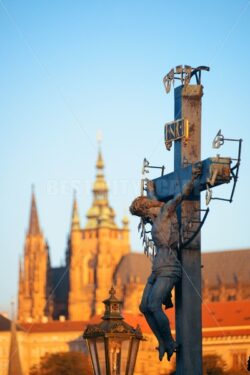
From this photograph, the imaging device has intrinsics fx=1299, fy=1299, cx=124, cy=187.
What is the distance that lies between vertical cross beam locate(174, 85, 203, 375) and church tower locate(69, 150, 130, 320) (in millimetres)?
138362

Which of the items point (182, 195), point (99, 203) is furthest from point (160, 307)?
point (99, 203)

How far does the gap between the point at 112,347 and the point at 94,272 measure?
142302mm

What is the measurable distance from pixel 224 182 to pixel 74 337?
12592cm

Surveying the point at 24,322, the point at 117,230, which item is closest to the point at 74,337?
the point at 24,322

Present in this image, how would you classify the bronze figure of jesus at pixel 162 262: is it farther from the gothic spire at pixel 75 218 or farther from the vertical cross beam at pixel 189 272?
the gothic spire at pixel 75 218

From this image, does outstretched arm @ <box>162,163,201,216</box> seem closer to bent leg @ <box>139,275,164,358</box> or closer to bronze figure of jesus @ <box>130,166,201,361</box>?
bronze figure of jesus @ <box>130,166,201,361</box>

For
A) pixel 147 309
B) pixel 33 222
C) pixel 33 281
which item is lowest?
pixel 147 309

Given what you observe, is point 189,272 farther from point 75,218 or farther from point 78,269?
point 75,218

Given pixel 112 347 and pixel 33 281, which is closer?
pixel 112 347

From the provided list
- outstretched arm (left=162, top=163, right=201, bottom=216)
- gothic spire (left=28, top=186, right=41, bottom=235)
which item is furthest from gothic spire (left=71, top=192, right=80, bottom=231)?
outstretched arm (left=162, top=163, right=201, bottom=216)

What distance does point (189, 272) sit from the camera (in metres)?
11.3

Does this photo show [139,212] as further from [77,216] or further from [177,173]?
[77,216]

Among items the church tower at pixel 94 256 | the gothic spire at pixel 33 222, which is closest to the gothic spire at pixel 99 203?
the church tower at pixel 94 256

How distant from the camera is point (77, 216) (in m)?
160
